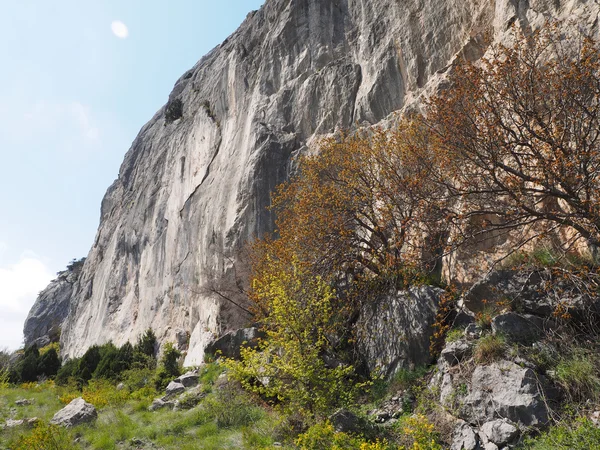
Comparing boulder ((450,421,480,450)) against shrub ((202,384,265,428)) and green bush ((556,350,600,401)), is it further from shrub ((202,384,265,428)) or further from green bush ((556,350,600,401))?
shrub ((202,384,265,428))

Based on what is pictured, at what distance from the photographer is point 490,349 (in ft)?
27.1

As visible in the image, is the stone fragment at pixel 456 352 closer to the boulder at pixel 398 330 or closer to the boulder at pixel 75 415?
the boulder at pixel 398 330

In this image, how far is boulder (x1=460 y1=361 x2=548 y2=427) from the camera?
22.6ft

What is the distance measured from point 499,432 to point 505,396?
0.73 meters

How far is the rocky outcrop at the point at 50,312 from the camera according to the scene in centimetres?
6144

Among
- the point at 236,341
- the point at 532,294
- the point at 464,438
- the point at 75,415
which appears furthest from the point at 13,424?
the point at 532,294

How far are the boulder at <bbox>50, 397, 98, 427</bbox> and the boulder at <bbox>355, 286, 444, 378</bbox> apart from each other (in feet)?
25.8

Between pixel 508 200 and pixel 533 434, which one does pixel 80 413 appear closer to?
pixel 533 434

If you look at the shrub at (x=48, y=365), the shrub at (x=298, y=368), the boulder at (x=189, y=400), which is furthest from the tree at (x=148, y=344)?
the shrub at (x=298, y=368)

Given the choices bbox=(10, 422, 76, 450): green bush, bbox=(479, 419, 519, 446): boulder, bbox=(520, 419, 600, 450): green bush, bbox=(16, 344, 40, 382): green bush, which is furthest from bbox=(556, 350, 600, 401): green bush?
bbox=(16, 344, 40, 382): green bush

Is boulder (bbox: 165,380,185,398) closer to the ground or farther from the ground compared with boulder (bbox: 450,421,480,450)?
farther from the ground

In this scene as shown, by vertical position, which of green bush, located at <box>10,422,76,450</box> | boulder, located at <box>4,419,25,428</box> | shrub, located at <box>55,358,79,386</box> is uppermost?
shrub, located at <box>55,358,79,386</box>

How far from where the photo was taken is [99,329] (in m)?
37.4

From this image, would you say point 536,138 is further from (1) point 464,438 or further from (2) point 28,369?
(2) point 28,369
